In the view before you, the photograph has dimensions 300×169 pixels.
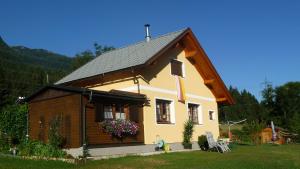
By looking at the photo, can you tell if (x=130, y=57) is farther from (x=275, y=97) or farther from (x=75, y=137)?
(x=275, y=97)

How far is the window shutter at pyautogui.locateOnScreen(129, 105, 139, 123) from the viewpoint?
17031 millimetres

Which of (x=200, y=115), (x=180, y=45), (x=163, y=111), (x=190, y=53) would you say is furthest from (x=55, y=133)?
(x=200, y=115)

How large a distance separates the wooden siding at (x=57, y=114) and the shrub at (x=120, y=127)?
50.1 inches

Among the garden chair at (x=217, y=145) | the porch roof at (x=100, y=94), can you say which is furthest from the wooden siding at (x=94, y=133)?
the garden chair at (x=217, y=145)

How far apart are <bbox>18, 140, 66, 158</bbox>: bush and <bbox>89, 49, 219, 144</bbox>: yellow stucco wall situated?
4983 mm

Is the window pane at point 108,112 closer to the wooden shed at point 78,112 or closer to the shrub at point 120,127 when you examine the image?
the wooden shed at point 78,112

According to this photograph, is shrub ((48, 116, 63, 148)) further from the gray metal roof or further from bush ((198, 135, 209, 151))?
bush ((198, 135, 209, 151))

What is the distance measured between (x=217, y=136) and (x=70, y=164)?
14.7m

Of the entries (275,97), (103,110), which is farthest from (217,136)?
(275,97)

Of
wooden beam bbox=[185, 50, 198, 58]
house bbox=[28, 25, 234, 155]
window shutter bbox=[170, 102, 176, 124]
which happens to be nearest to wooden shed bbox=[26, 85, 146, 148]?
house bbox=[28, 25, 234, 155]

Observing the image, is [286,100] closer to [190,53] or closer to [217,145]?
[190,53]

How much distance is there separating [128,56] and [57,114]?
20.6 ft

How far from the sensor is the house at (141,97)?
14.9m

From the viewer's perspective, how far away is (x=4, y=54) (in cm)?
7912
